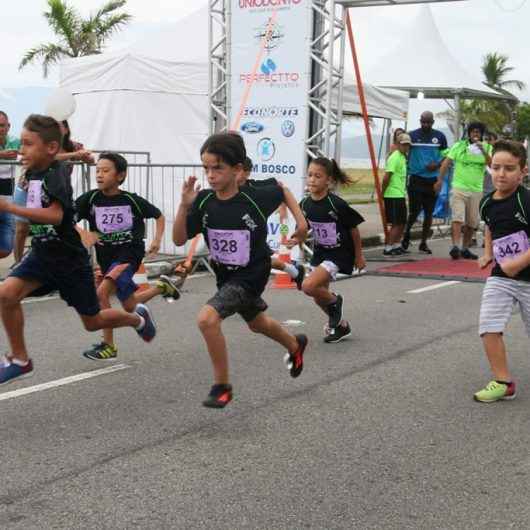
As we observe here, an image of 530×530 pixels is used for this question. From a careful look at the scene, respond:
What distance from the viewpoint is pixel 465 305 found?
905 cm

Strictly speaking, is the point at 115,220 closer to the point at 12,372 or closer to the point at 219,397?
the point at 12,372

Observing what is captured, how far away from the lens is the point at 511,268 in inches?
209

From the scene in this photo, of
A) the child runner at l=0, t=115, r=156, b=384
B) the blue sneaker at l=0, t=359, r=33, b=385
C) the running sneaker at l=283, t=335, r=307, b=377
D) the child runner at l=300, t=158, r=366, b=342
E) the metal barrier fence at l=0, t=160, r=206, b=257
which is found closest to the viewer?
the child runner at l=0, t=115, r=156, b=384

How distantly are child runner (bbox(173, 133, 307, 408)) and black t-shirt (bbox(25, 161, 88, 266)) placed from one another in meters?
0.61

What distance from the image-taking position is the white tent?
45.1 ft

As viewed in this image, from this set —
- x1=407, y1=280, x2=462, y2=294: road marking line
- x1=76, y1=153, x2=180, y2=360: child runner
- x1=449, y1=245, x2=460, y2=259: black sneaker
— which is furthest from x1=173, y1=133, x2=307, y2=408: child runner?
x1=449, y1=245, x2=460, y2=259: black sneaker

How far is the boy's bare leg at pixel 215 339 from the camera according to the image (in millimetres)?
4840

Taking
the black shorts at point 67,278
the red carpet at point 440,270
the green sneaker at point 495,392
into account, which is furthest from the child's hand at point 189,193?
the red carpet at point 440,270

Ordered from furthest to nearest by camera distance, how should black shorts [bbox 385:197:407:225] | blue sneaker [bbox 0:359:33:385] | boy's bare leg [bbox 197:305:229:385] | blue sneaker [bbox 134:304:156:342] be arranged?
black shorts [bbox 385:197:407:225]
blue sneaker [bbox 134:304:156:342]
blue sneaker [bbox 0:359:33:385]
boy's bare leg [bbox 197:305:229:385]

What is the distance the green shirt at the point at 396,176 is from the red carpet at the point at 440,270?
1.32 m

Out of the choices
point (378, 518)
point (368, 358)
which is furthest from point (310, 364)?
point (378, 518)

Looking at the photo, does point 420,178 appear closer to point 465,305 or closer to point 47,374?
point 465,305

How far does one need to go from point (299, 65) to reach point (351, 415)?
7.34 m

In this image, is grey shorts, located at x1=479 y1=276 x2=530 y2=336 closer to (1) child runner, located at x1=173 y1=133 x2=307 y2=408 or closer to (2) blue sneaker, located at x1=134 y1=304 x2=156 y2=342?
(1) child runner, located at x1=173 y1=133 x2=307 y2=408
